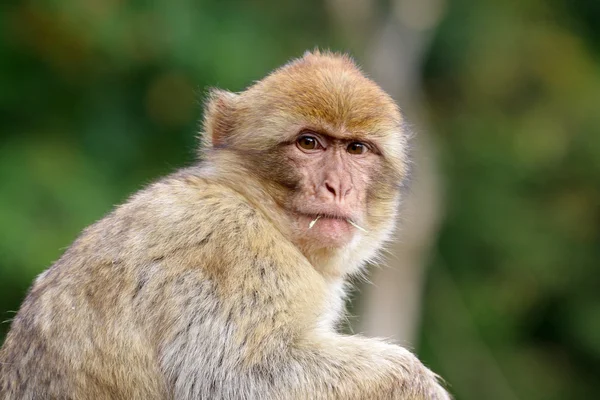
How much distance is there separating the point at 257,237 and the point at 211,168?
0.61 meters

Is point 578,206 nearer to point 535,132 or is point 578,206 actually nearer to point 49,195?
point 535,132

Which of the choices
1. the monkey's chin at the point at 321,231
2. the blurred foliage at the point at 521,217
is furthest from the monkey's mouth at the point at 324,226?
the blurred foliage at the point at 521,217

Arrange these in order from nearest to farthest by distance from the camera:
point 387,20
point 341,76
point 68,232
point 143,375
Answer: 1. point 143,375
2. point 341,76
3. point 68,232
4. point 387,20

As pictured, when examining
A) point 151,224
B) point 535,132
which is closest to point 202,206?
point 151,224

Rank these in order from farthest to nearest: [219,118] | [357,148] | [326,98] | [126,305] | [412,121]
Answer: [412,121] → [219,118] → [357,148] → [326,98] → [126,305]

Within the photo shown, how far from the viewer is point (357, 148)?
18.2 ft

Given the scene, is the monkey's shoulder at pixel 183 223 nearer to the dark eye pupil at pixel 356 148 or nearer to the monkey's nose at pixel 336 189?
the monkey's nose at pixel 336 189

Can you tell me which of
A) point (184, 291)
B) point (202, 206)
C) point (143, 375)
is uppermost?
point (202, 206)

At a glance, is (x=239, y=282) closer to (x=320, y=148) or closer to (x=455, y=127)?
(x=320, y=148)

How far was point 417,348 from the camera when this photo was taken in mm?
15180

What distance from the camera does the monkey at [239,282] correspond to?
15.9ft

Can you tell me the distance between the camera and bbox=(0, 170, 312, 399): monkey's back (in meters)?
4.79

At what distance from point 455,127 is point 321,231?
12.0 m

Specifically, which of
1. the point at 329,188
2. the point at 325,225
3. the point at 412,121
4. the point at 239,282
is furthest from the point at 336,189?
the point at 412,121
